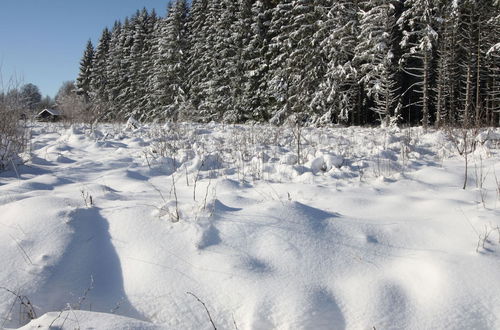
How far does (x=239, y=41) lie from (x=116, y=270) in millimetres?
22595

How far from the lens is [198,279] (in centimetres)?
205

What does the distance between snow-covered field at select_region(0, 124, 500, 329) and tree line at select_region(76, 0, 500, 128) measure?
18.6ft

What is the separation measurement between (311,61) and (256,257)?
17895mm

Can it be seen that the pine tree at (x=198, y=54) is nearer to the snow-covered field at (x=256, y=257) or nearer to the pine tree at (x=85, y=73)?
the pine tree at (x=85, y=73)

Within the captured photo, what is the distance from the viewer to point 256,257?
87.5 inches

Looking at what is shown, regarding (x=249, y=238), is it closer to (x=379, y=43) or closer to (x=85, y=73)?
(x=379, y=43)

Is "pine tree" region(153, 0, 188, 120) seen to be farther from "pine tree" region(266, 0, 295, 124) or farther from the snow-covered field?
the snow-covered field

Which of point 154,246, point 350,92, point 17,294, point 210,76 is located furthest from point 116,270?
point 210,76

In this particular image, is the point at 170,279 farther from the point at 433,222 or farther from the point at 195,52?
the point at 195,52

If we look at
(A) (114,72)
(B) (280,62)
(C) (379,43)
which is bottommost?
(C) (379,43)

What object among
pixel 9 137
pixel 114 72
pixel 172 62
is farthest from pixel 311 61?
pixel 114 72

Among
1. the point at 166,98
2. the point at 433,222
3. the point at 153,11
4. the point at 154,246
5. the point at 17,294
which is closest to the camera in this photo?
the point at 17,294

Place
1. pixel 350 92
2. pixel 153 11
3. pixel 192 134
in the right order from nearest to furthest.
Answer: pixel 192 134
pixel 350 92
pixel 153 11

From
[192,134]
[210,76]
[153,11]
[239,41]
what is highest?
[153,11]
